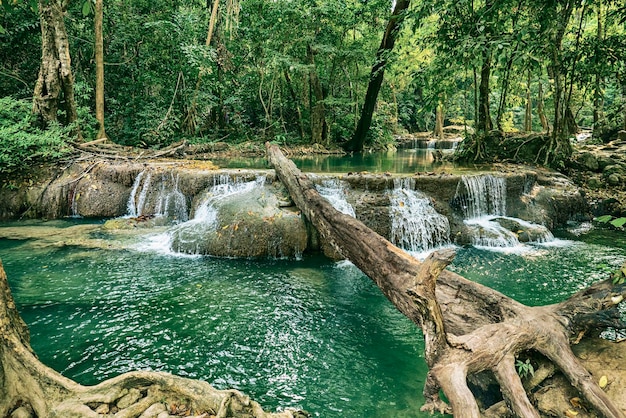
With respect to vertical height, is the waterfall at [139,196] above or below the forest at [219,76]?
below

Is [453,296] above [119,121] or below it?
below

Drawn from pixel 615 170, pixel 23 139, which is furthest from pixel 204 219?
pixel 615 170

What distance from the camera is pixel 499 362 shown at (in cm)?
250

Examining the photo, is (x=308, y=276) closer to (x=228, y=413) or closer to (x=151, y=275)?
(x=151, y=275)

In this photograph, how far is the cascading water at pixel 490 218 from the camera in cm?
814

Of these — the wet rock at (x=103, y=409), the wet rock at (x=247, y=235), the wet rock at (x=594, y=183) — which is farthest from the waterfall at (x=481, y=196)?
the wet rock at (x=103, y=409)

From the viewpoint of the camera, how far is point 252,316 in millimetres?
4883

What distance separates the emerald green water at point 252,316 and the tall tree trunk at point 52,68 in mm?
4886

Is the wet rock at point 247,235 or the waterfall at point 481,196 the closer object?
the wet rock at point 247,235

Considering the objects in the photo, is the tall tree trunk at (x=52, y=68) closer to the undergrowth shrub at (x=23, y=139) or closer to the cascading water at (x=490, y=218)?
the undergrowth shrub at (x=23, y=139)

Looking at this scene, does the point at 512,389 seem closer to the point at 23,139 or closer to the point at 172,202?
the point at 172,202

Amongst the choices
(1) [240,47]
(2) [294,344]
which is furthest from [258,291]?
(1) [240,47]

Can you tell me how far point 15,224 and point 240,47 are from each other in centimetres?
1317

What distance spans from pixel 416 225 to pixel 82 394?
7025mm
